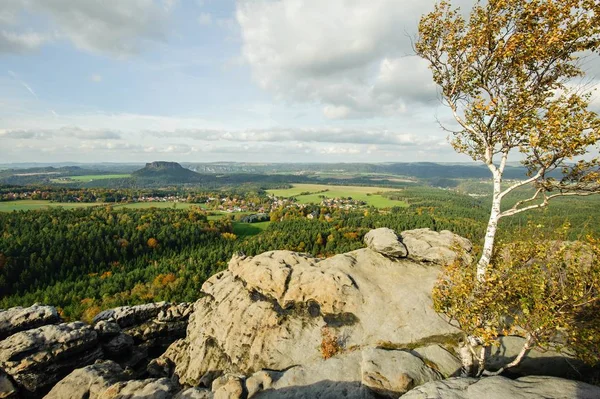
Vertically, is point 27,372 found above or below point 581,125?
below

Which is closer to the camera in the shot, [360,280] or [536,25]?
[536,25]

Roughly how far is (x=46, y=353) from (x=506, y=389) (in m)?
39.5

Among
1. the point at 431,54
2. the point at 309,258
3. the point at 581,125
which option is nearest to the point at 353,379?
the point at 309,258

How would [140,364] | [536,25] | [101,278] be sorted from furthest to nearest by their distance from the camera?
1. [101,278]
2. [140,364]
3. [536,25]

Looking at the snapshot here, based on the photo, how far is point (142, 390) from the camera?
62.5 ft

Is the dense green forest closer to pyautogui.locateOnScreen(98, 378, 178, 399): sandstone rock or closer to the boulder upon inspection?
pyautogui.locateOnScreen(98, 378, 178, 399): sandstone rock

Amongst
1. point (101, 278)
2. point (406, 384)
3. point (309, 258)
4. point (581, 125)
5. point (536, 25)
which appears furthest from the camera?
point (101, 278)

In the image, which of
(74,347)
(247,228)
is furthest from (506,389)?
(247,228)

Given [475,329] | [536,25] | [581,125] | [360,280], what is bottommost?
[360,280]

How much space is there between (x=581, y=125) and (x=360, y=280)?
19502 millimetres

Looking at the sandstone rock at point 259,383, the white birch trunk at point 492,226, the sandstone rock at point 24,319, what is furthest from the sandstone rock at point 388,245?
the sandstone rock at point 24,319

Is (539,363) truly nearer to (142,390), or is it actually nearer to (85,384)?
(142,390)

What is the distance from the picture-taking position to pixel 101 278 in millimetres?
88938

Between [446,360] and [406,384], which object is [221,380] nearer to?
[406,384]
